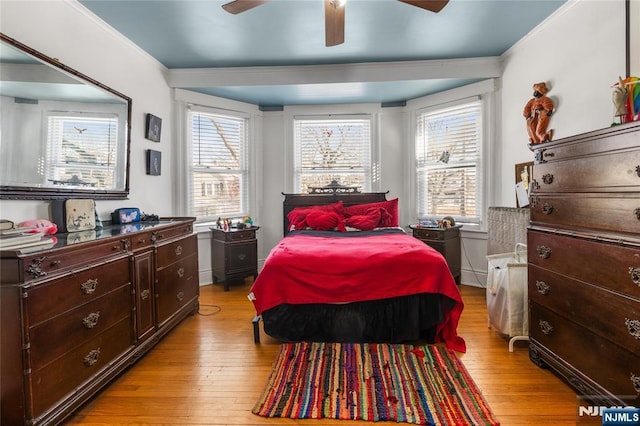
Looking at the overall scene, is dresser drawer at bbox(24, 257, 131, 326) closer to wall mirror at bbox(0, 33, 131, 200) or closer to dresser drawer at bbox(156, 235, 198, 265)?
dresser drawer at bbox(156, 235, 198, 265)

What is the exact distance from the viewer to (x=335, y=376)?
80.7 inches

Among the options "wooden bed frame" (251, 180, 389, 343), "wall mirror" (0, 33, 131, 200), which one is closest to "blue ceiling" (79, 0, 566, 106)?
"wall mirror" (0, 33, 131, 200)

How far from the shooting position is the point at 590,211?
1696 millimetres

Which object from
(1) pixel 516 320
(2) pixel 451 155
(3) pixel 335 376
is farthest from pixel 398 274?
(2) pixel 451 155

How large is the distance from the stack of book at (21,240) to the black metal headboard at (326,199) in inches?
117

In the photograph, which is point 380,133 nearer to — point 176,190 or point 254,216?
point 254,216

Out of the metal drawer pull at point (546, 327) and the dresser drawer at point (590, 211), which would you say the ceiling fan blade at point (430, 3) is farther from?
the metal drawer pull at point (546, 327)

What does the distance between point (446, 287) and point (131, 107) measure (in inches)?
135

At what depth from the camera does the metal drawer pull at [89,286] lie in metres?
1.75

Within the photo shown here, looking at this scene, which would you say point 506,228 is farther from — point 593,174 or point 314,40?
point 314,40

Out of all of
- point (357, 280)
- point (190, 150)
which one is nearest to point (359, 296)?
→ point (357, 280)

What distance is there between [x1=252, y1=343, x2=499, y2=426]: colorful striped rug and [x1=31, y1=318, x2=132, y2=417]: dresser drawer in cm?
100

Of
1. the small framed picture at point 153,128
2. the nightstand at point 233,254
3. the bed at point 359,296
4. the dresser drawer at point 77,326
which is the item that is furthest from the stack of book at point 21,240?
the nightstand at point 233,254

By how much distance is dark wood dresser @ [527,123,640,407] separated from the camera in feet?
4.82
